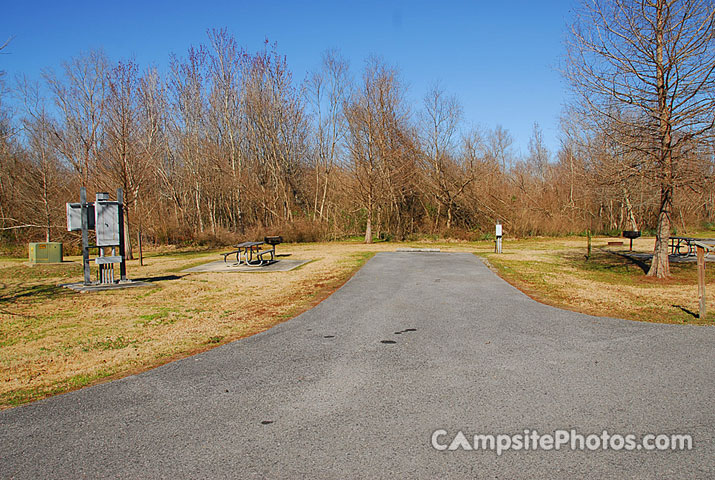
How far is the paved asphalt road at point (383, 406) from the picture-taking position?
118 inches

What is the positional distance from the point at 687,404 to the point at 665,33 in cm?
1013

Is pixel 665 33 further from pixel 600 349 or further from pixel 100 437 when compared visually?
pixel 100 437

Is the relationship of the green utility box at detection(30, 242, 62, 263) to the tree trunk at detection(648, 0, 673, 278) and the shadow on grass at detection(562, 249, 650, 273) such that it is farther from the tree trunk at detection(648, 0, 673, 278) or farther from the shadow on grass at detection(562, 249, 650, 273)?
the tree trunk at detection(648, 0, 673, 278)

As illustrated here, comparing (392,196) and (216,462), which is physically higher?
(392,196)

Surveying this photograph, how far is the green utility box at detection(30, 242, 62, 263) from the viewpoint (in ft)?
54.7

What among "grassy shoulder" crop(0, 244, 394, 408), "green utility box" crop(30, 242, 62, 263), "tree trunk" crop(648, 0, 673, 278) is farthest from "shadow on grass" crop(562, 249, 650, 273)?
"green utility box" crop(30, 242, 62, 263)

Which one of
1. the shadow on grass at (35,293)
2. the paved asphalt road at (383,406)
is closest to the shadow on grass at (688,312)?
the paved asphalt road at (383,406)

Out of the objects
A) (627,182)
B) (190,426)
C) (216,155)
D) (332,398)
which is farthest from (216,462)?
(216,155)

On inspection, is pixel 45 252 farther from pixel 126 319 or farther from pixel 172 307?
pixel 126 319

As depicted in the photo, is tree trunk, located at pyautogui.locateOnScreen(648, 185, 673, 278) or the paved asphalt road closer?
the paved asphalt road

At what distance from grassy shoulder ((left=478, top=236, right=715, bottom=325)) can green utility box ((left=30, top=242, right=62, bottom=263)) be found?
14.6 m

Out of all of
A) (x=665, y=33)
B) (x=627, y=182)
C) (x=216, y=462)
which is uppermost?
(x=665, y=33)

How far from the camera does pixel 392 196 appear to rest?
88.2 ft

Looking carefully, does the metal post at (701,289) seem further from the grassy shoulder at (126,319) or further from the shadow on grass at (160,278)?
the shadow on grass at (160,278)
